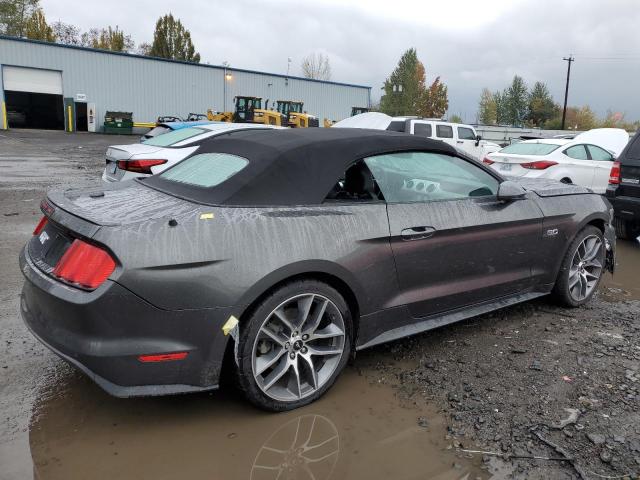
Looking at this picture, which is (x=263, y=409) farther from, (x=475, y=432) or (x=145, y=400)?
(x=475, y=432)

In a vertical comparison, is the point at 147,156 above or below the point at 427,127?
below

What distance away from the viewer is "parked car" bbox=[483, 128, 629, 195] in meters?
9.89

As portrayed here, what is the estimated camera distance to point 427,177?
3.80 meters

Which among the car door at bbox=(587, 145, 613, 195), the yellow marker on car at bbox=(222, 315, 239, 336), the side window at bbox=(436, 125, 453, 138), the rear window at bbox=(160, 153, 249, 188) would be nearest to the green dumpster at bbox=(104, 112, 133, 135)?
the side window at bbox=(436, 125, 453, 138)

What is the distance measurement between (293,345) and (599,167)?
962 centimetres

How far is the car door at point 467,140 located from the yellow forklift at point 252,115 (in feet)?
39.5

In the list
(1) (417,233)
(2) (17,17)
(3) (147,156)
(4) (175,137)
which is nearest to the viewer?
(1) (417,233)

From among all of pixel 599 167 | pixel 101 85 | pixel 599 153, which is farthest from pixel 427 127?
pixel 101 85

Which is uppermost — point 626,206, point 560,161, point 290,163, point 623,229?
point 290,163

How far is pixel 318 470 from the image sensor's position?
2459 mm

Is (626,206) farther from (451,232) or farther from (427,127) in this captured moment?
(427,127)

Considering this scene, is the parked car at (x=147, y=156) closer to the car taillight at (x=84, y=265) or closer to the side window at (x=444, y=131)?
the car taillight at (x=84, y=265)

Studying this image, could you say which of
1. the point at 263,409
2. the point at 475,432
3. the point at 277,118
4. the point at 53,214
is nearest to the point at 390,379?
the point at 475,432

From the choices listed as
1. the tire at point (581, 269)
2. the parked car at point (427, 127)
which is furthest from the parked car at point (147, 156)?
the parked car at point (427, 127)
